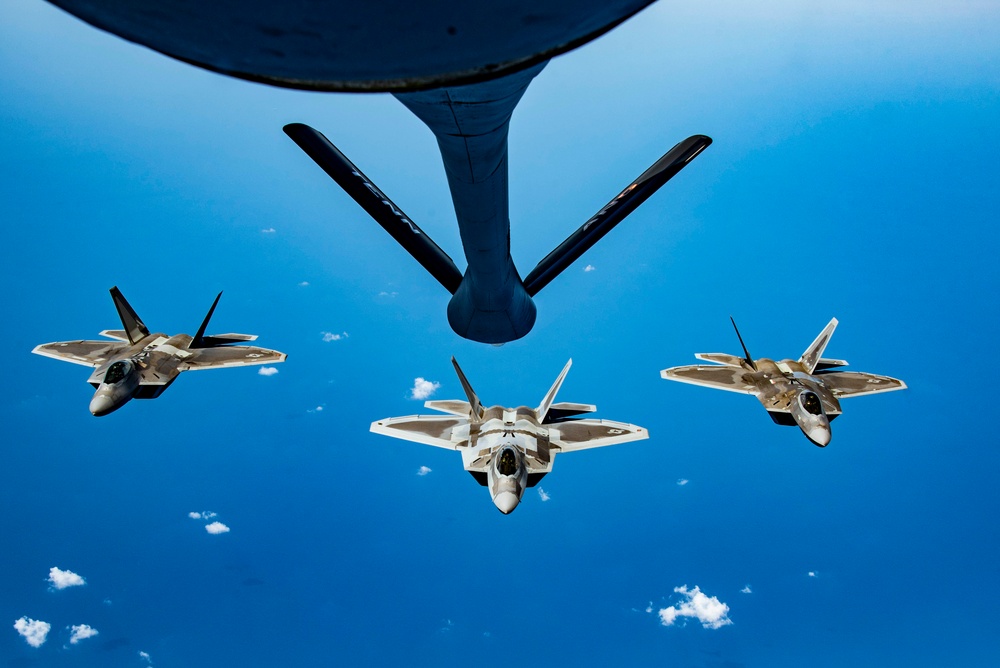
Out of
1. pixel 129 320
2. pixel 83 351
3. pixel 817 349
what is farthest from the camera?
pixel 83 351

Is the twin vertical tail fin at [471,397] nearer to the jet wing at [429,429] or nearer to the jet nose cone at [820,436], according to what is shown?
the jet wing at [429,429]

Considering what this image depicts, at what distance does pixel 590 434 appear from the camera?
15.0 m

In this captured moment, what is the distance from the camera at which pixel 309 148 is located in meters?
11.6

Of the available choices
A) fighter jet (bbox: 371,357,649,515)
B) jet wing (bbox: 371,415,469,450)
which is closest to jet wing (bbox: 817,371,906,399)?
fighter jet (bbox: 371,357,649,515)

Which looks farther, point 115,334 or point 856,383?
point 115,334

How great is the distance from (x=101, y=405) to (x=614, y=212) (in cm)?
1215

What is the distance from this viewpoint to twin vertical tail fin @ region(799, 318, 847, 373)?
54.3 feet

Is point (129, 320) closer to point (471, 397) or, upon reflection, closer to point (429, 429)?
point (429, 429)

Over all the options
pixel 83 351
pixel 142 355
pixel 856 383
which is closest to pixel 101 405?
pixel 142 355

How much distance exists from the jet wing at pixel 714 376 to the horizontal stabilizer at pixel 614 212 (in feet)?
18.4

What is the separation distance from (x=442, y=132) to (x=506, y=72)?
3488mm

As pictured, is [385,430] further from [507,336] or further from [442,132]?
[442,132]

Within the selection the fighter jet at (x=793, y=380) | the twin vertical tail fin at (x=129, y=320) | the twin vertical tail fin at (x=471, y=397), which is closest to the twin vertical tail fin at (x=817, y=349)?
the fighter jet at (x=793, y=380)

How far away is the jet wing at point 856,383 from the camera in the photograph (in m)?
16.2
